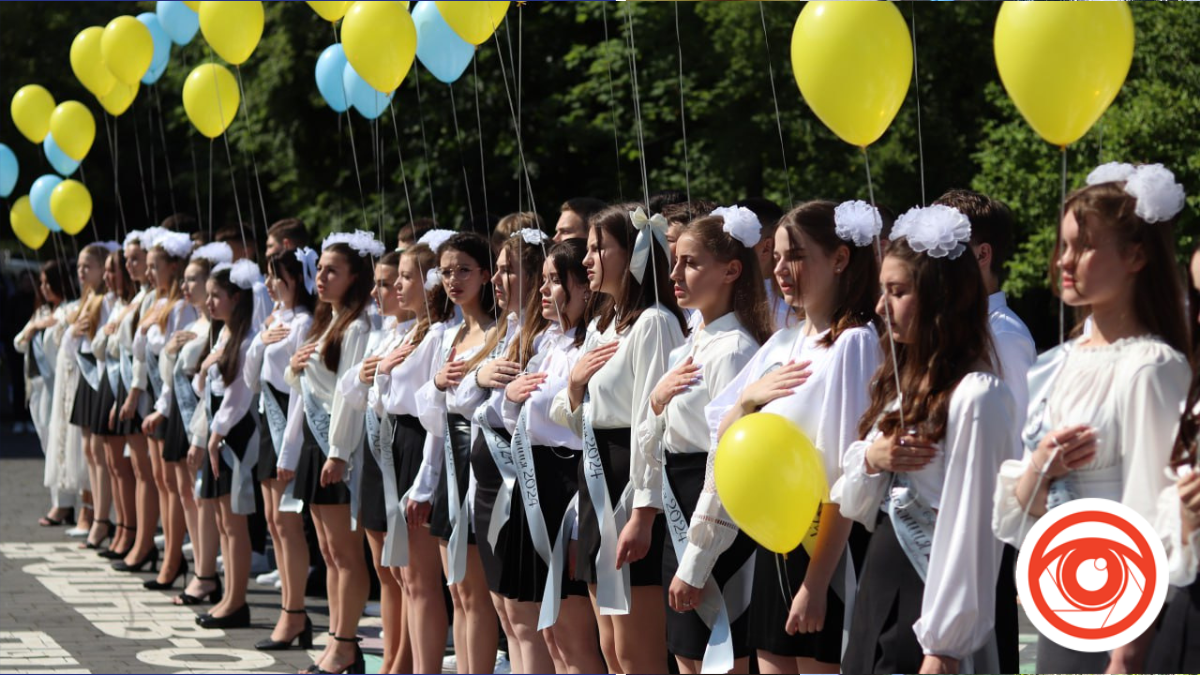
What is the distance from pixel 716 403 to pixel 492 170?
1502cm

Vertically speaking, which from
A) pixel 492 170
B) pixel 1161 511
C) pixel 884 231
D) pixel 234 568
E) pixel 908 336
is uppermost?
pixel 492 170

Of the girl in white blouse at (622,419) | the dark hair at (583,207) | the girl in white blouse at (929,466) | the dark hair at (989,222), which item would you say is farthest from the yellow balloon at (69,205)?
the girl in white blouse at (929,466)

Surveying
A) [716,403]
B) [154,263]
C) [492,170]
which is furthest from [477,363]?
[492,170]

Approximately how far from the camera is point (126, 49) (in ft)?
33.5

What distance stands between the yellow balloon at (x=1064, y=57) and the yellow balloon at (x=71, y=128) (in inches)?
359

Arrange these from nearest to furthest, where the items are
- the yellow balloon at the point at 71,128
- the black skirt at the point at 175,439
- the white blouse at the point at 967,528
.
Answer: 1. the white blouse at the point at 967,528
2. the black skirt at the point at 175,439
3. the yellow balloon at the point at 71,128

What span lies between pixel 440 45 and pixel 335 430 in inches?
77.7

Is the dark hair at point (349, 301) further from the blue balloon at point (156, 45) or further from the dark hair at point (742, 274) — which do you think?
the blue balloon at point (156, 45)

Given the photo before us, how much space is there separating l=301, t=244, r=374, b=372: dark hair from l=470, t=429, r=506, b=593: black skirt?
1662mm

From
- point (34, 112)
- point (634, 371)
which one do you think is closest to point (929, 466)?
point (634, 371)

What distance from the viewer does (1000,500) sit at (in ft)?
11.5

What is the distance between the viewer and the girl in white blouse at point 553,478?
225 inches

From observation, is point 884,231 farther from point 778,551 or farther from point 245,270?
point 245,270

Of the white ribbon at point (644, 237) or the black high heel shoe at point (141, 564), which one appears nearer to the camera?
the white ribbon at point (644, 237)
